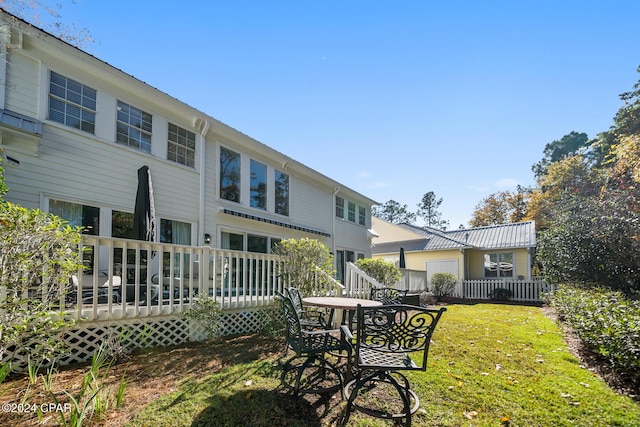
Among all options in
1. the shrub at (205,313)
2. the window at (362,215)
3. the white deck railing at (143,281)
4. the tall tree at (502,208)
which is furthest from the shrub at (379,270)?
the tall tree at (502,208)

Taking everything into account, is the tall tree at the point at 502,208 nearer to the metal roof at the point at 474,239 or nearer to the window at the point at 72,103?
the metal roof at the point at 474,239

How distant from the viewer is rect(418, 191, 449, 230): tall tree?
56.9m

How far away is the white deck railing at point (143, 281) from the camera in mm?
4273

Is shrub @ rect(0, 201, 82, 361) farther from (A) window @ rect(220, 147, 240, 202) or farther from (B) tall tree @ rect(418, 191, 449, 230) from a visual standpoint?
(B) tall tree @ rect(418, 191, 449, 230)

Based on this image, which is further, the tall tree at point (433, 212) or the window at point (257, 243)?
the tall tree at point (433, 212)

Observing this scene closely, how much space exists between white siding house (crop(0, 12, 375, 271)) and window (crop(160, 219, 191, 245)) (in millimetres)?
27

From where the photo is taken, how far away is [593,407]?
3258 millimetres

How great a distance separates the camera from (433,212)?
188 feet

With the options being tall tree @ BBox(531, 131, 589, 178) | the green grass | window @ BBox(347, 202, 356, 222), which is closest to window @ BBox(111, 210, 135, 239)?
the green grass

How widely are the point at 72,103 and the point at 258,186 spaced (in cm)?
542

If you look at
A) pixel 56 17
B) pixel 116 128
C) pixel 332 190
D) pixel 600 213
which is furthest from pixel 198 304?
pixel 600 213

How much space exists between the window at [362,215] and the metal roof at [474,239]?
18.7 feet

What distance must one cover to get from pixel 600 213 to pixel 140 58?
15.0 m

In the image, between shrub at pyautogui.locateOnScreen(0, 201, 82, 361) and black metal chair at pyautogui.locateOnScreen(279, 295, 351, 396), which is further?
black metal chair at pyautogui.locateOnScreen(279, 295, 351, 396)
